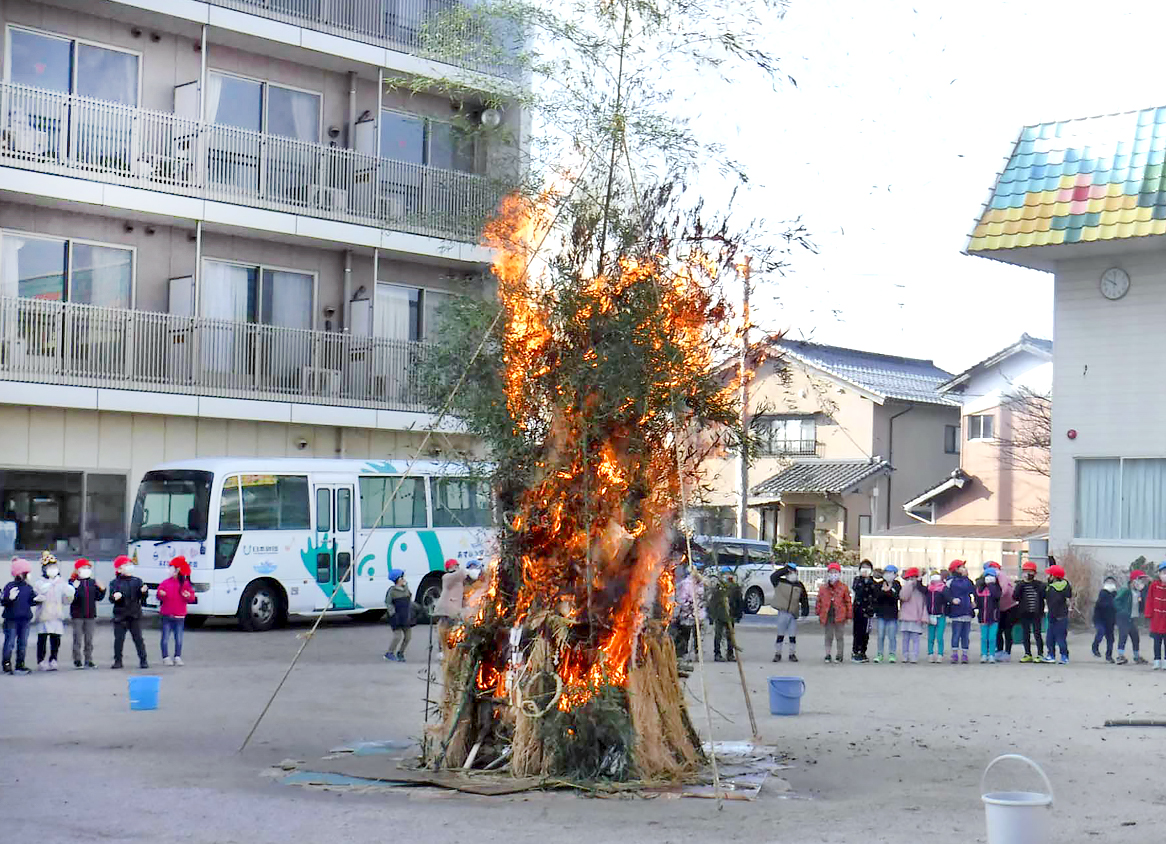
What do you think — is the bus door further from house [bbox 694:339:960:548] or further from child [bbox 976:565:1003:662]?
house [bbox 694:339:960:548]

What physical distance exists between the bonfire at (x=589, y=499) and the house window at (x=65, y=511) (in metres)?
16.2

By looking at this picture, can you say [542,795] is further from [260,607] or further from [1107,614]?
[260,607]

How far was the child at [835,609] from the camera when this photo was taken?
75.9 ft

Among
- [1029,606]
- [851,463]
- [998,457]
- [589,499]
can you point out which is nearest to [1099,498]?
A: [1029,606]

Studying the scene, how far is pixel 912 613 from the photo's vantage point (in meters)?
23.3

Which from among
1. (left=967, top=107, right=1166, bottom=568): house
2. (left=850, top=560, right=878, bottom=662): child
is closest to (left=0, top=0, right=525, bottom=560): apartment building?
(left=850, top=560, right=878, bottom=662): child

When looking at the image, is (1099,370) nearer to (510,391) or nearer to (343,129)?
(343,129)

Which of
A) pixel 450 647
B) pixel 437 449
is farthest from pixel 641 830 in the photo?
pixel 437 449

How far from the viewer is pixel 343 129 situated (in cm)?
3092

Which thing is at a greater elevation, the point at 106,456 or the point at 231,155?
the point at 231,155

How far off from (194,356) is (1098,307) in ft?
56.0

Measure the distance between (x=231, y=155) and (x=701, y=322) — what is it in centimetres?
1868

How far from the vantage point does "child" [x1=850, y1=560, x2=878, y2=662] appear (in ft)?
76.7

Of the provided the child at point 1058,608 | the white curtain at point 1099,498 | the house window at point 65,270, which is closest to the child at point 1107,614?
the child at point 1058,608
